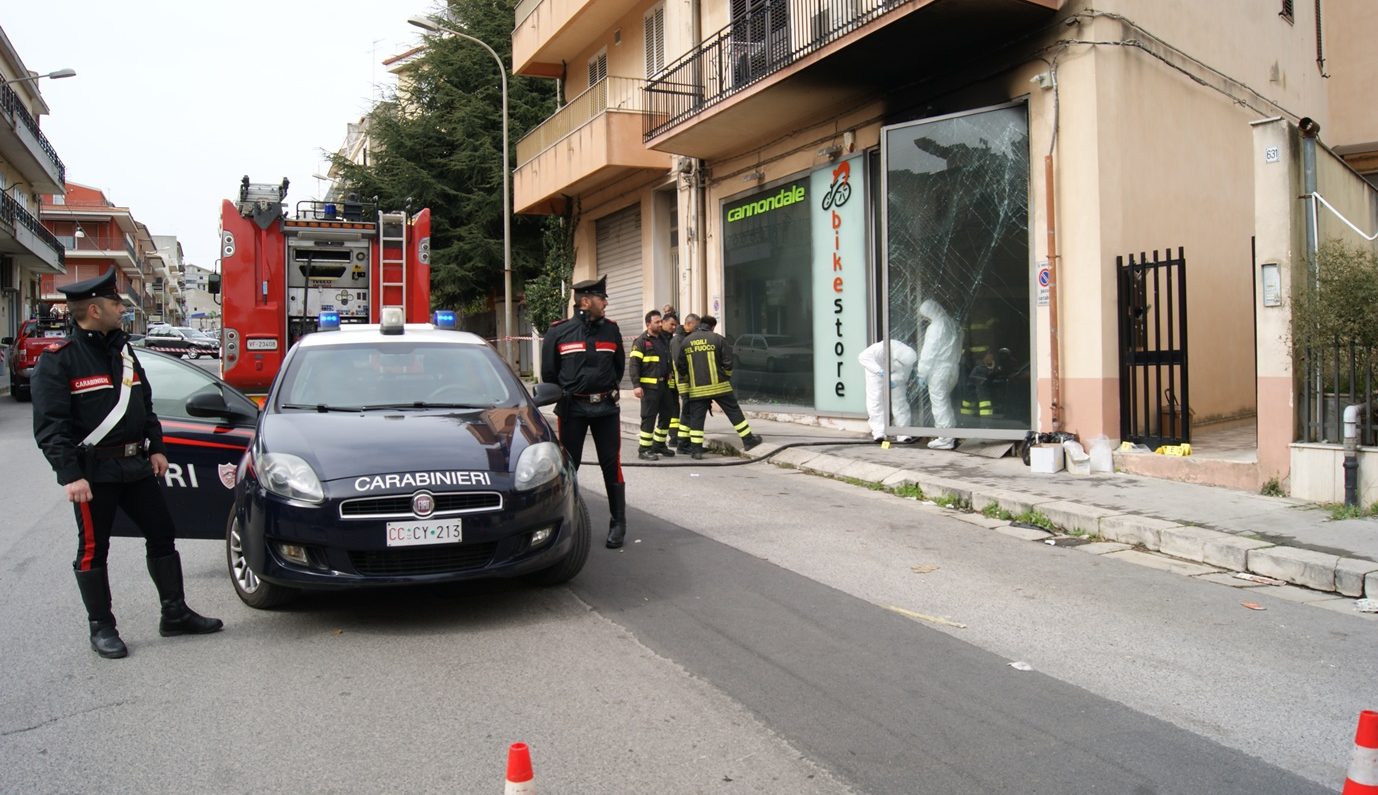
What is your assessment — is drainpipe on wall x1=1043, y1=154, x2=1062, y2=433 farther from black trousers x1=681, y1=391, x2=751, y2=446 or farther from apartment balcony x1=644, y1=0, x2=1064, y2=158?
black trousers x1=681, y1=391, x2=751, y2=446

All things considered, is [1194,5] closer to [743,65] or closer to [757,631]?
[743,65]

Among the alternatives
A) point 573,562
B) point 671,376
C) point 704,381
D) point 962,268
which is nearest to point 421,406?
point 573,562

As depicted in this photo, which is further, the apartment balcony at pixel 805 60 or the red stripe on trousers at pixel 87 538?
the apartment balcony at pixel 805 60

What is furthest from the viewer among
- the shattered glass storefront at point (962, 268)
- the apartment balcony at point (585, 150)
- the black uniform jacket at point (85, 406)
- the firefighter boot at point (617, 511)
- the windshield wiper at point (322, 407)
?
the apartment balcony at point (585, 150)

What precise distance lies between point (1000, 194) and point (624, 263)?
450 inches

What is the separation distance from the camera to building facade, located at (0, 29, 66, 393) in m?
33.0

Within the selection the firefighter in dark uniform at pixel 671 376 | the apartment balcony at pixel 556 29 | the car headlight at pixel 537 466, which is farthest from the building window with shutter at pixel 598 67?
the car headlight at pixel 537 466

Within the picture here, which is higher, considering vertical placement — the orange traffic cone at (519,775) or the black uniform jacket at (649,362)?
the black uniform jacket at (649,362)

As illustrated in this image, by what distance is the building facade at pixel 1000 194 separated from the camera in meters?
10.5

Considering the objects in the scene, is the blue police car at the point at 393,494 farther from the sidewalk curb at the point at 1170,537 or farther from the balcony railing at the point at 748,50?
the balcony railing at the point at 748,50

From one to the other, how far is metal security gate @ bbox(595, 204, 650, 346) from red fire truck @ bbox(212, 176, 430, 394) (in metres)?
7.25

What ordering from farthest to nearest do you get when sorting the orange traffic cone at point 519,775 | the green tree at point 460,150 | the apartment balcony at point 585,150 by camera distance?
the green tree at point 460,150, the apartment balcony at point 585,150, the orange traffic cone at point 519,775

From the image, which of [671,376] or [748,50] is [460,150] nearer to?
[748,50]

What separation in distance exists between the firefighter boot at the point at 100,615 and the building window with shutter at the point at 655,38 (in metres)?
15.9
